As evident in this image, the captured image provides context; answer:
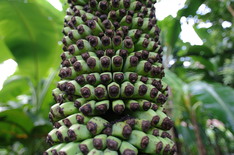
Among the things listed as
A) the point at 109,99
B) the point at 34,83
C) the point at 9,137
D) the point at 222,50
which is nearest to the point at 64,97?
the point at 109,99

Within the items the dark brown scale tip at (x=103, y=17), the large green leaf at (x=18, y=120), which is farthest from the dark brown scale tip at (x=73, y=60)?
the large green leaf at (x=18, y=120)

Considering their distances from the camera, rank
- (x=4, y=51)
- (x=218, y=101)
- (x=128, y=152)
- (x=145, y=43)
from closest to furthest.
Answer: (x=128, y=152) < (x=145, y=43) < (x=218, y=101) < (x=4, y=51)

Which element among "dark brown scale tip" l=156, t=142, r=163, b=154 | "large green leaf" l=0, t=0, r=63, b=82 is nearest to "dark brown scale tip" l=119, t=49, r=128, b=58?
"dark brown scale tip" l=156, t=142, r=163, b=154

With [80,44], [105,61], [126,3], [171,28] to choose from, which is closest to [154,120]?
[105,61]

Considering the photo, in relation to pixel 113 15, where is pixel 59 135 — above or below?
below

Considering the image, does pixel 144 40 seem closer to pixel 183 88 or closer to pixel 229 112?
pixel 229 112

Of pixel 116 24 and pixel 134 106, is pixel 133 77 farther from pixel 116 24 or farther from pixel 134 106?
pixel 116 24

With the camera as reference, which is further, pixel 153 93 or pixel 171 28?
pixel 171 28

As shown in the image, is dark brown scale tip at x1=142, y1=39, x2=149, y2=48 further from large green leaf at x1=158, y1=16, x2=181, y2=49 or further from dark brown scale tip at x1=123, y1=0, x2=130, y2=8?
large green leaf at x1=158, y1=16, x2=181, y2=49
